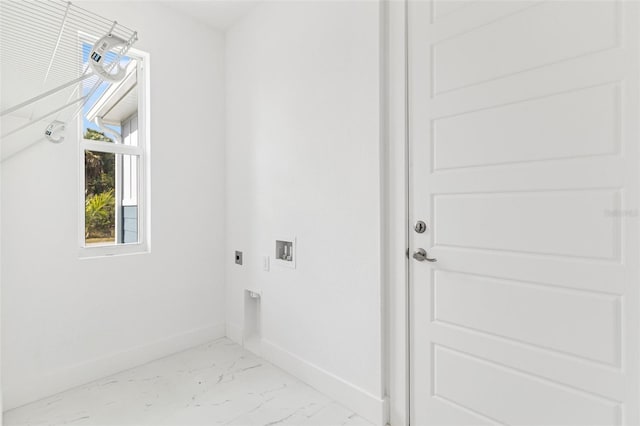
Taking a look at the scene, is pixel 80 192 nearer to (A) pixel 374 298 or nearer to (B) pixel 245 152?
(B) pixel 245 152

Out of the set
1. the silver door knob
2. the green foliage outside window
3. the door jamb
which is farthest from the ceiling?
the silver door knob

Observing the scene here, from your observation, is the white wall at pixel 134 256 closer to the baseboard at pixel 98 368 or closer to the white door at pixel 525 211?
the baseboard at pixel 98 368

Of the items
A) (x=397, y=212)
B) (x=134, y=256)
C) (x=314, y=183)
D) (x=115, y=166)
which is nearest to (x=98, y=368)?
(x=134, y=256)

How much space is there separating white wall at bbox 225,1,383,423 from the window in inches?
28.3

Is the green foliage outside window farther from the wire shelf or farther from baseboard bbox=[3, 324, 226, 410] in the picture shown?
baseboard bbox=[3, 324, 226, 410]

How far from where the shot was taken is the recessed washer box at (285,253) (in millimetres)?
2242

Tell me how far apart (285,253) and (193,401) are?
3.52 ft

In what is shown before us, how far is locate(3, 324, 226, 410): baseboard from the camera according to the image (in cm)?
189

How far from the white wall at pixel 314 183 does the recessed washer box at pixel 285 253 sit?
0.05 m

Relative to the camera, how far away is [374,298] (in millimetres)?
1760

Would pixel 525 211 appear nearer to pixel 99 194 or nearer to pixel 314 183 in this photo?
pixel 314 183

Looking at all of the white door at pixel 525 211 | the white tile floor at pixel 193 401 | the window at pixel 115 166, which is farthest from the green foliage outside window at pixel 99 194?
the white door at pixel 525 211

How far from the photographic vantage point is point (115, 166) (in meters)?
2.42

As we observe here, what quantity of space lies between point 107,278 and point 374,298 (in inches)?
73.7
